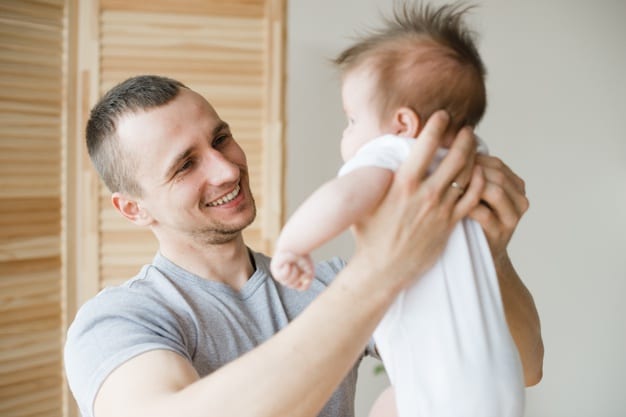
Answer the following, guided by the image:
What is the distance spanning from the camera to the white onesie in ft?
3.02

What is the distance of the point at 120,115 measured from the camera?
1348mm

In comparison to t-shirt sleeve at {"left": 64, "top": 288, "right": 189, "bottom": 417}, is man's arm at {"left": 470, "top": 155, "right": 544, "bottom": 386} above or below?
above

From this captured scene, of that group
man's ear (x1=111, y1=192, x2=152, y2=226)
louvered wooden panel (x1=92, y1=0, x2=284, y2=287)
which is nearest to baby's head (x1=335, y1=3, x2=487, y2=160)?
man's ear (x1=111, y1=192, x2=152, y2=226)

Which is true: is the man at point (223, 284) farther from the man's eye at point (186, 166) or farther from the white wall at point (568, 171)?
the white wall at point (568, 171)

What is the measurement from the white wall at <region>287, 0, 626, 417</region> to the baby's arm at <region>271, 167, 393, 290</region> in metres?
2.54

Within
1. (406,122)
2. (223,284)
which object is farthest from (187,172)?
(406,122)

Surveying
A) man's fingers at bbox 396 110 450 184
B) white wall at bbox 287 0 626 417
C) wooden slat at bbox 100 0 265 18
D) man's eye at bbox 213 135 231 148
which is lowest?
white wall at bbox 287 0 626 417

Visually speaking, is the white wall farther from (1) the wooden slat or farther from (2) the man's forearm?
(2) the man's forearm

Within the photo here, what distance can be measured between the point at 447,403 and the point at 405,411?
72mm

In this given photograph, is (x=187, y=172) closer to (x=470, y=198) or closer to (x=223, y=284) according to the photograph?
(x=223, y=284)

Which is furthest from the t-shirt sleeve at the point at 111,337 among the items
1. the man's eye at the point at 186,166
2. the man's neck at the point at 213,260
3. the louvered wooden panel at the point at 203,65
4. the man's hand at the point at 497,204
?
the louvered wooden panel at the point at 203,65

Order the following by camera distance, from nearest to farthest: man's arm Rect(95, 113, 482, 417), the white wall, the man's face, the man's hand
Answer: man's arm Rect(95, 113, 482, 417)
the man's hand
the man's face
the white wall

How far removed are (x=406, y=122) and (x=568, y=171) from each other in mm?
2624

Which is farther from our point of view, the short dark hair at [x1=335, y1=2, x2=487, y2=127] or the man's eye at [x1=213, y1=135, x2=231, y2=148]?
the man's eye at [x1=213, y1=135, x2=231, y2=148]
